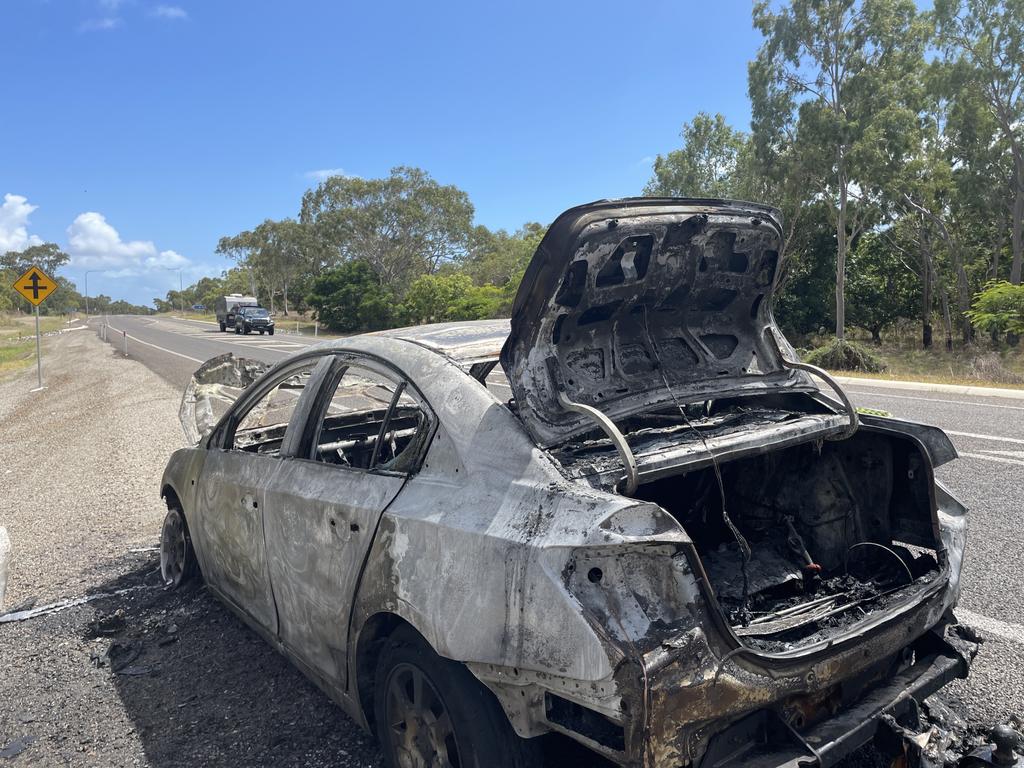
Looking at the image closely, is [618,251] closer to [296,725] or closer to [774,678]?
[774,678]

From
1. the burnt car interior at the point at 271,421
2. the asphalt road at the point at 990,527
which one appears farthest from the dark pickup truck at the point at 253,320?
the burnt car interior at the point at 271,421

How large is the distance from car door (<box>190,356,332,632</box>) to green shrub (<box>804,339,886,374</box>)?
64.2 feet

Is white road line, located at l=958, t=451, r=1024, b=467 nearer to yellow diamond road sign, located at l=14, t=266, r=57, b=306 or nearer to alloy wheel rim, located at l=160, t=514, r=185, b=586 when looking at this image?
alloy wheel rim, located at l=160, t=514, r=185, b=586

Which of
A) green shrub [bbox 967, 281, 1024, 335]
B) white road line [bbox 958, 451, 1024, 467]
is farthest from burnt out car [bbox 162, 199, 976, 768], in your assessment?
green shrub [bbox 967, 281, 1024, 335]

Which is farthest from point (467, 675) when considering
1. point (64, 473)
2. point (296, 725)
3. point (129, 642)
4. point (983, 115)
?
point (983, 115)

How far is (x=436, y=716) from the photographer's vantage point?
229 cm

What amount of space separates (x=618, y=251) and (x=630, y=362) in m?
0.53

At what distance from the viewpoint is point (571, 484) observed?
6.95 ft

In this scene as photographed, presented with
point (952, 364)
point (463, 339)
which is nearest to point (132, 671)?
point (463, 339)

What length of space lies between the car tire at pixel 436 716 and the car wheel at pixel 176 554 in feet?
7.76

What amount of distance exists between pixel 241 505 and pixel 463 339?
4.71 ft

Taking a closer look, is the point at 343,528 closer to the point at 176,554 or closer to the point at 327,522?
the point at 327,522

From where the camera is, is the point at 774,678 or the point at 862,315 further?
the point at 862,315

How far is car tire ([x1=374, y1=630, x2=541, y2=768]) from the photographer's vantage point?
2086 mm
